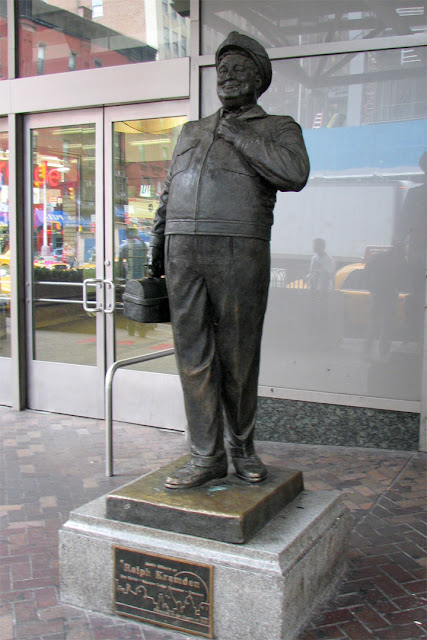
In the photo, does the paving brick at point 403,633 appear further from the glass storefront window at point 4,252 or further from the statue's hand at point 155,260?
the glass storefront window at point 4,252

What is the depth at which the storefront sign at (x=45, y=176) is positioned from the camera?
21.2 feet

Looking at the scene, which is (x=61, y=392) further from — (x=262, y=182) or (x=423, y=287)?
(x=262, y=182)

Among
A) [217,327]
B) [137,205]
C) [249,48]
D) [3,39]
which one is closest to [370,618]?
[217,327]

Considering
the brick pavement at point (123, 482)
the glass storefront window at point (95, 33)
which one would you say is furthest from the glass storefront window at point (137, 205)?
the brick pavement at point (123, 482)

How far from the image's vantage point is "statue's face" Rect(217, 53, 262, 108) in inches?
118

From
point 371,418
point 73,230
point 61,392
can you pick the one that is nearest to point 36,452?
point 61,392

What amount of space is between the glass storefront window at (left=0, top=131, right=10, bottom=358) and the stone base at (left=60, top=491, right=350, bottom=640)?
13.2ft

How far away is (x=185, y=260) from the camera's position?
299cm

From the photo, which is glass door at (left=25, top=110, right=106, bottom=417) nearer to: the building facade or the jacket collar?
the building facade

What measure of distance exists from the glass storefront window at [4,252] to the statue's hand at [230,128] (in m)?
4.28

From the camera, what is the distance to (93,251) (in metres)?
6.33

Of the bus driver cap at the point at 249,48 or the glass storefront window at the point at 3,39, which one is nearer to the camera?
the bus driver cap at the point at 249,48

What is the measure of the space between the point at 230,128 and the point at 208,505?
1578 millimetres

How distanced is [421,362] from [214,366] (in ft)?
8.89
